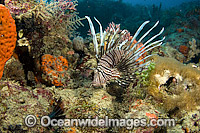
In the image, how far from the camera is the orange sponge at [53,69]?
3334 mm

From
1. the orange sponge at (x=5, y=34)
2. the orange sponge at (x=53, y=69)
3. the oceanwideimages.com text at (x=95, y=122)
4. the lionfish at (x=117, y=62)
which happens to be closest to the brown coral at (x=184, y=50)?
the lionfish at (x=117, y=62)

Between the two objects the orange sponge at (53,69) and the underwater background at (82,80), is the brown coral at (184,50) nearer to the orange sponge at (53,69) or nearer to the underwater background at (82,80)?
the underwater background at (82,80)

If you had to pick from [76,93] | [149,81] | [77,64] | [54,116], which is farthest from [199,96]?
[77,64]

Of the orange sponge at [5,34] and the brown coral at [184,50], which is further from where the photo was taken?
the brown coral at [184,50]

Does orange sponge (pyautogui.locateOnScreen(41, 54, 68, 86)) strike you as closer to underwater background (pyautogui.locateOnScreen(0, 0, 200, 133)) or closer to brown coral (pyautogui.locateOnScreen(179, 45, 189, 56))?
underwater background (pyautogui.locateOnScreen(0, 0, 200, 133))

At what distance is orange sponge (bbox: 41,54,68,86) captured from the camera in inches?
131

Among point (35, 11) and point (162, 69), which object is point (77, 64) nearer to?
point (35, 11)

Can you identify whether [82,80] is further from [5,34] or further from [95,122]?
[5,34]

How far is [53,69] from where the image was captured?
353 centimetres

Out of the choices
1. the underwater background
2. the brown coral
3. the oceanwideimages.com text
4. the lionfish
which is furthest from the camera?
the brown coral

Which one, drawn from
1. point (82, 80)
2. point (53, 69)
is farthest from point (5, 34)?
point (82, 80)

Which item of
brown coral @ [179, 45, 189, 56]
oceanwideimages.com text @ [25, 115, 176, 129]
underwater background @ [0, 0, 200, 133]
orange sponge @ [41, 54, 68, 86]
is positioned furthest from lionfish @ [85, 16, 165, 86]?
brown coral @ [179, 45, 189, 56]

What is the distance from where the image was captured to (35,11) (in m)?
3.39

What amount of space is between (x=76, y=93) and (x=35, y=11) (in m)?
2.43
